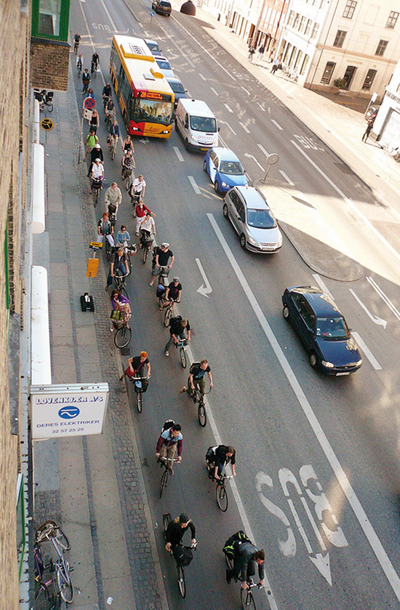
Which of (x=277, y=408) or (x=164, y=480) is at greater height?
(x=164, y=480)

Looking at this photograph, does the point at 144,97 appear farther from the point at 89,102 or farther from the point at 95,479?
the point at 95,479

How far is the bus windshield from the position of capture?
87.0ft

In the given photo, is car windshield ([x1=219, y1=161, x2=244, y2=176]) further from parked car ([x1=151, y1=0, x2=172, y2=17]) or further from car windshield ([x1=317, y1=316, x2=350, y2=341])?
parked car ([x1=151, y1=0, x2=172, y2=17])

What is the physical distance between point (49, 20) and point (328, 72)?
39.6 meters

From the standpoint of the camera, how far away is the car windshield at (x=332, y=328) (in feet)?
51.7

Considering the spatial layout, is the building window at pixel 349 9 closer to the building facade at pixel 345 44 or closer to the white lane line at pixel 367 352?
the building facade at pixel 345 44

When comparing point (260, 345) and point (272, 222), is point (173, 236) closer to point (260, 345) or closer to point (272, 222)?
point (272, 222)

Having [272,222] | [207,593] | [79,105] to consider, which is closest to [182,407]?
[207,593]

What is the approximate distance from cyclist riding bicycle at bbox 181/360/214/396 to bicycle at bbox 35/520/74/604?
4782 mm

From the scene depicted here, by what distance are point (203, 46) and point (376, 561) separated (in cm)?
5517

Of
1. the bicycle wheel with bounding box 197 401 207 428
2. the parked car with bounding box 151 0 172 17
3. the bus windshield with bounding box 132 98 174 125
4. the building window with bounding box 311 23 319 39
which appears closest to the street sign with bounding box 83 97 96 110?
the bus windshield with bounding box 132 98 174 125

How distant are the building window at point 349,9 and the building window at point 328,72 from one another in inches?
156

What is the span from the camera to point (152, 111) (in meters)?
26.9

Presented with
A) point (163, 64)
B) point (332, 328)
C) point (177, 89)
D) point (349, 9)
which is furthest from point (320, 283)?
point (349, 9)
